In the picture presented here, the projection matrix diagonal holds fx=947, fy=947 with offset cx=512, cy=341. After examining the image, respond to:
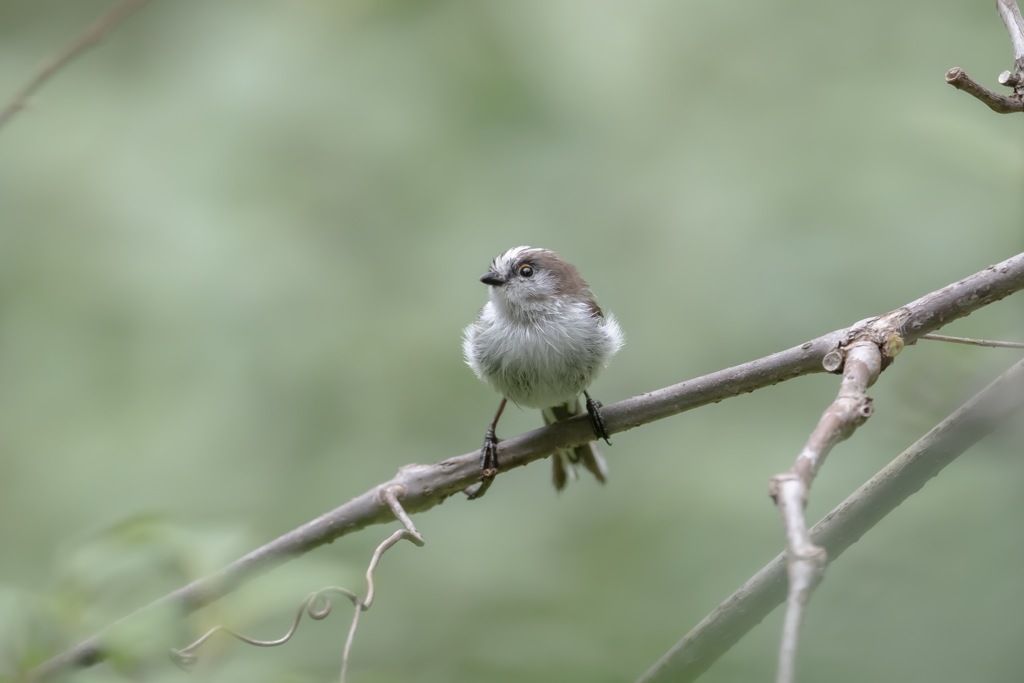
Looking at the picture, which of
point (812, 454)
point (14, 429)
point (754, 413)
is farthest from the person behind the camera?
point (14, 429)

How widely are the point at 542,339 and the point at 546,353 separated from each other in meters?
0.07

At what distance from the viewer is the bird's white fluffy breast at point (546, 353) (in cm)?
367

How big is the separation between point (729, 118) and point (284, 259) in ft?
7.91

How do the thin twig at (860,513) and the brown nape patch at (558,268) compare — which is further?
the brown nape patch at (558,268)

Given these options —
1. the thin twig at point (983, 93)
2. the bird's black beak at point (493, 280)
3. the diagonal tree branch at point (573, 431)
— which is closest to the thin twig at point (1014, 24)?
the thin twig at point (983, 93)

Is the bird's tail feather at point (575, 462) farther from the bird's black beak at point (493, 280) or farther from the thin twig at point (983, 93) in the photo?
the thin twig at point (983, 93)

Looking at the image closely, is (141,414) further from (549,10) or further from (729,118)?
(729,118)

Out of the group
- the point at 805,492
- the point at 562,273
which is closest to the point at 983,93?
the point at 805,492

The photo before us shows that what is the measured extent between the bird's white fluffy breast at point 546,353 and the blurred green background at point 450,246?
0.61 meters

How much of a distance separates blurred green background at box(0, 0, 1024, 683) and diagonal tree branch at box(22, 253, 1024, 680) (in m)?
0.59

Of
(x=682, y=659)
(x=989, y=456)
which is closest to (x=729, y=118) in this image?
(x=989, y=456)

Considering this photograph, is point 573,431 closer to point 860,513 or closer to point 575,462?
point 575,462

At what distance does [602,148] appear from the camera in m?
5.10

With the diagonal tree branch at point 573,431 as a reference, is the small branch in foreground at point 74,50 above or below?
above
